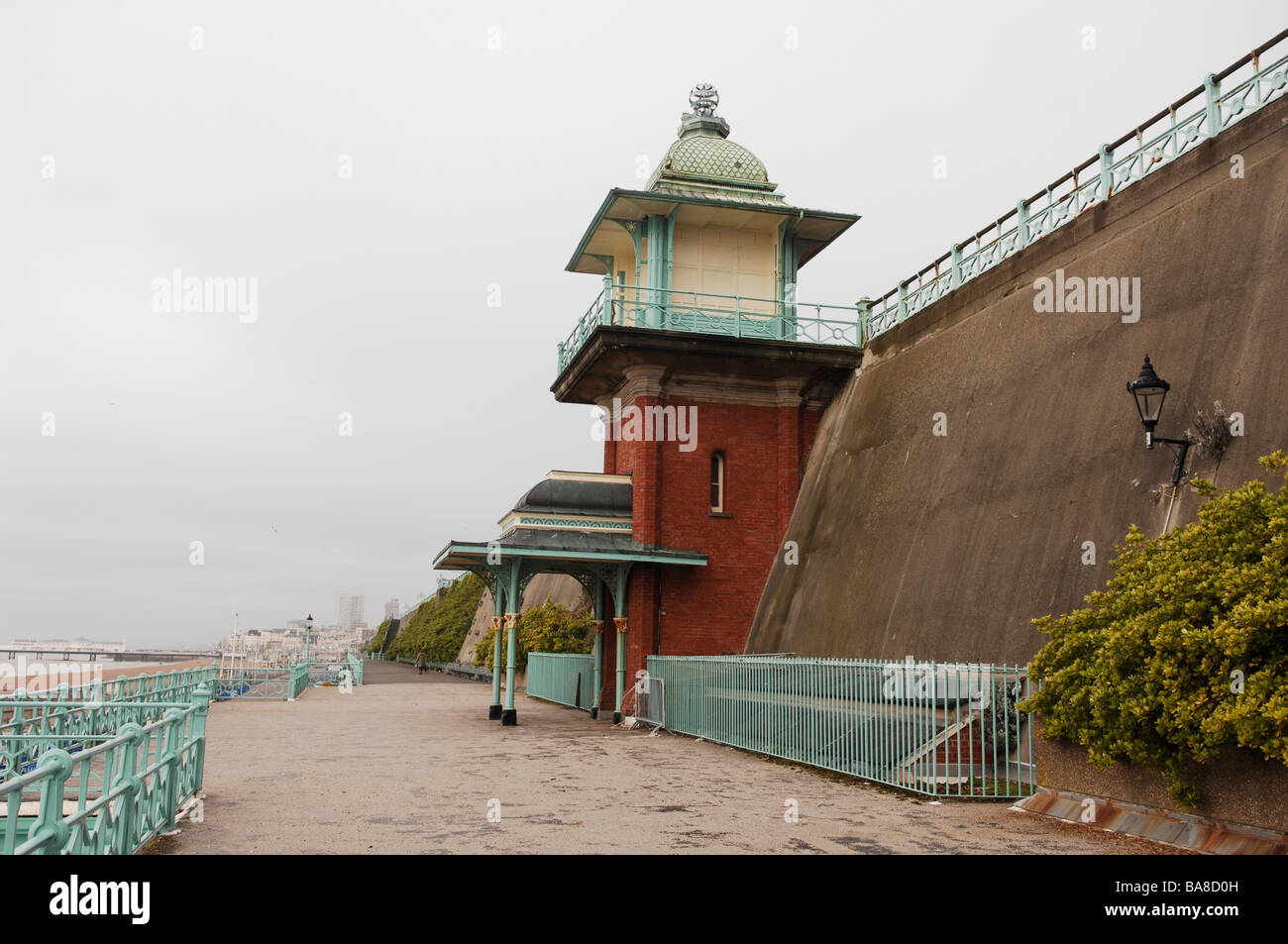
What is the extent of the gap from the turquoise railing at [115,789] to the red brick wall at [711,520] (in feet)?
45.0

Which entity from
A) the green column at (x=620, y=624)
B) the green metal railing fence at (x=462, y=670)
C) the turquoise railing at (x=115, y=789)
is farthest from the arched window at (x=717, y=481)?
the green metal railing fence at (x=462, y=670)

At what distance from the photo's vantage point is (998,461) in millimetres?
16688

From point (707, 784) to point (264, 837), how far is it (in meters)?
6.06

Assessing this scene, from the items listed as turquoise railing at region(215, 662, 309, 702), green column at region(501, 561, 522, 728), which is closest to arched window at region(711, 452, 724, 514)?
green column at region(501, 561, 522, 728)

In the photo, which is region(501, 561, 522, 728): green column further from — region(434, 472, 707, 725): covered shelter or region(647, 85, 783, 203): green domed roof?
region(647, 85, 783, 203): green domed roof

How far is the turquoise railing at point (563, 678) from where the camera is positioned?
28.4 m

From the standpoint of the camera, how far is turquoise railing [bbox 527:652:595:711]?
28.4 metres

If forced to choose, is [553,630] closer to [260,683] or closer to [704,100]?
[260,683]

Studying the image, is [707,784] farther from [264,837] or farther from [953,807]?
[264,837]

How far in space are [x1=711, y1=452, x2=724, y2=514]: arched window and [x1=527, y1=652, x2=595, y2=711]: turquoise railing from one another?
551 cm

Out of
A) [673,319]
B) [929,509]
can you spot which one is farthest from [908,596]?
[673,319]

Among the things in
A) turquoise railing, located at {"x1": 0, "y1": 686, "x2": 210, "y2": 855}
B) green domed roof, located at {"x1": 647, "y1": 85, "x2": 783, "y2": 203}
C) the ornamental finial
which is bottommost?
turquoise railing, located at {"x1": 0, "y1": 686, "x2": 210, "y2": 855}

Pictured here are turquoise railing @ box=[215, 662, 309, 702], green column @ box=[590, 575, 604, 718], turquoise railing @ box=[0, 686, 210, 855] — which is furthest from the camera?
turquoise railing @ box=[215, 662, 309, 702]

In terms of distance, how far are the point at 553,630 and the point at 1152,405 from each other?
2486 cm
